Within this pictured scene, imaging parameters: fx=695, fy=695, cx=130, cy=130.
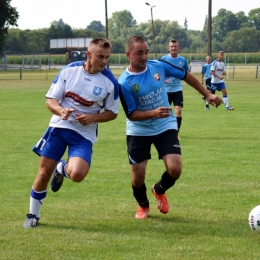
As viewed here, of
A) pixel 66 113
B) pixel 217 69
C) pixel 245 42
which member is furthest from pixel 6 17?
pixel 66 113

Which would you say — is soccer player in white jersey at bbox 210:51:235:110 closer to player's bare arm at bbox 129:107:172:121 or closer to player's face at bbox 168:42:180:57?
player's face at bbox 168:42:180:57

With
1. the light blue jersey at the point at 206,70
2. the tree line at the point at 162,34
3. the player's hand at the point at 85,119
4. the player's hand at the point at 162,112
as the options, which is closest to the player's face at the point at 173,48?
the player's hand at the point at 162,112

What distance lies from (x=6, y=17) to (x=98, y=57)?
6865cm

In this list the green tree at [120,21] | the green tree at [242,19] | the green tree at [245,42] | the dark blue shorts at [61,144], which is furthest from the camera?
the green tree at [120,21]

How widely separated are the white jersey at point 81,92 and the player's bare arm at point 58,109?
6cm

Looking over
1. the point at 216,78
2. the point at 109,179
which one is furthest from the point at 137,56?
the point at 216,78

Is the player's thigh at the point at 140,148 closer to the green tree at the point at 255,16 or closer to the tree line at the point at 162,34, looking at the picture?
the tree line at the point at 162,34

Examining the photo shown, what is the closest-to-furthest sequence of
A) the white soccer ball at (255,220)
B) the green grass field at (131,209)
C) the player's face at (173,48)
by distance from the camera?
the green grass field at (131,209) → the white soccer ball at (255,220) → the player's face at (173,48)

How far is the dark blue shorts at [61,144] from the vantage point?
7.09 meters

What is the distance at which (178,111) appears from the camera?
15.3 m

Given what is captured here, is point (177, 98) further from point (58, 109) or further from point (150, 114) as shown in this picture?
point (58, 109)

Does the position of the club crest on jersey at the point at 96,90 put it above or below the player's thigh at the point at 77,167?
above

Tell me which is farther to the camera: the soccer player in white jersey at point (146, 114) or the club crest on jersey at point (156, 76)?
the club crest on jersey at point (156, 76)

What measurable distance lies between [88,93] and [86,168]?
2.49 feet
